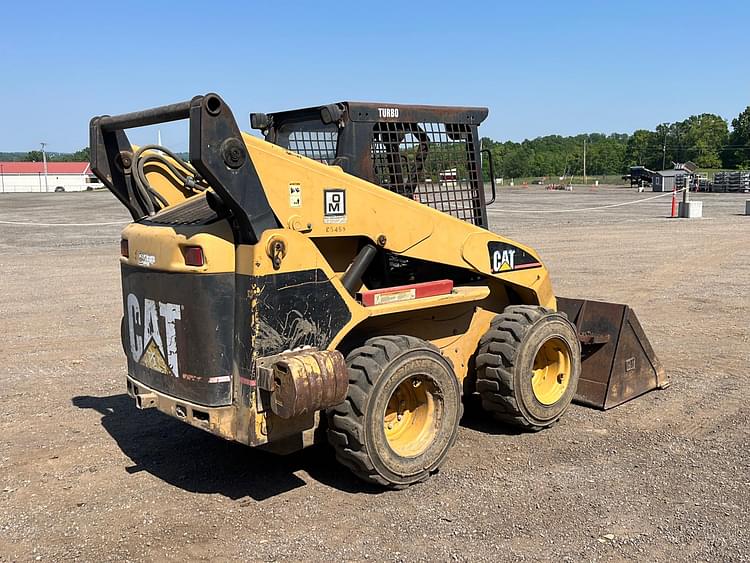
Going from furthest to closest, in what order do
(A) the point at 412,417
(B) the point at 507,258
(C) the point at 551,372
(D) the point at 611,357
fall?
(D) the point at 611,357
(C) the point at 551,372
(B) the point at 507,258
(A) the point at 412,417

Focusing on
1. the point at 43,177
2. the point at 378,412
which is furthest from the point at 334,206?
the point at 43,177

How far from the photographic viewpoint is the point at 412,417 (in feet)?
16.2

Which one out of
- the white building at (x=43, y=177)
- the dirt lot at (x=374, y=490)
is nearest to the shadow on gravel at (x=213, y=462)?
the dirt lot at (x=374, y=490)

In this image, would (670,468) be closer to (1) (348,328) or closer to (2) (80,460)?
(1) (348,328)

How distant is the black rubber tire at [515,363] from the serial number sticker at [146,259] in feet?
8.08

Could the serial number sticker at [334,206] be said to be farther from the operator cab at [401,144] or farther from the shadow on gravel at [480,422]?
the shadow on gravel at [480,422]

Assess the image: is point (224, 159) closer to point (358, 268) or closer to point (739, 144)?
point (358, 268)

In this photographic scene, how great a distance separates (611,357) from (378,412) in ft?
9.15

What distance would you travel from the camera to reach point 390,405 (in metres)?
4.86

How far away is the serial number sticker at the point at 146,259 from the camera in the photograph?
4.36 metres

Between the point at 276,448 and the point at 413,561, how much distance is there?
1.11 m

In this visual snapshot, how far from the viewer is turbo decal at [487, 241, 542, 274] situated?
544 centimetres

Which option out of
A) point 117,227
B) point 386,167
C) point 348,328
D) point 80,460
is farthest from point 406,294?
point 117,227

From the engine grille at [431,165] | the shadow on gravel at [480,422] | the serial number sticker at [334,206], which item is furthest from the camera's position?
the shadow on gravel at [480,422]
